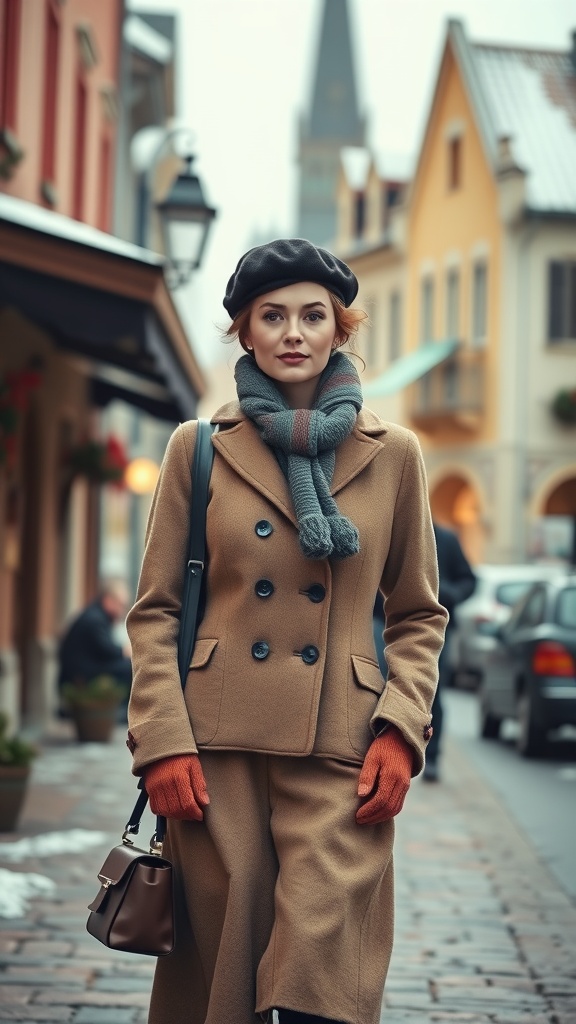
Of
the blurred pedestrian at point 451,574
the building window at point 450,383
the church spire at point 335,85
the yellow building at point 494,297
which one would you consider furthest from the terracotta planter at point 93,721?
the church spire at point 335,85

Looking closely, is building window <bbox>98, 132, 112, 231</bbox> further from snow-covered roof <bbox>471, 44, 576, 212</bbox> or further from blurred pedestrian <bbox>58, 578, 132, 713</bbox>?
snow-covered roof <bbox>471, 44, 576, 212</bbox>

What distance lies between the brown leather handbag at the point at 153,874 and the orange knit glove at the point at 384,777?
41cm

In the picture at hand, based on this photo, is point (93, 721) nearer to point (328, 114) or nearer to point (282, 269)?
point (282, 269)

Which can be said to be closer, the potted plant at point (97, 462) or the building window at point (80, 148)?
the potted plant at point (97, 462)

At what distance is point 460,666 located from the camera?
20750 mm

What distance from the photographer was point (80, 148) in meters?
16.5

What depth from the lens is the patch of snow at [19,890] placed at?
6.14m

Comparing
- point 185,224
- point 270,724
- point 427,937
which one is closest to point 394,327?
point 185,224

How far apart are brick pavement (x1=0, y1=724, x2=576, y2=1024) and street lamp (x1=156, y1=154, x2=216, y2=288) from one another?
3713mm

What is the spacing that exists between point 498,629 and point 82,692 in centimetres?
369

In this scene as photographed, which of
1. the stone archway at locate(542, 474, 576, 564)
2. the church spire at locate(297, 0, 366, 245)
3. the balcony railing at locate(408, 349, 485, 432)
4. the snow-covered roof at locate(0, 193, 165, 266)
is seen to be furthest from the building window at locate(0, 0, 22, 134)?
the church spire at locate(297, 0, 366, 245)

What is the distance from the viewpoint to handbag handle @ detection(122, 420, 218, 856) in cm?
330

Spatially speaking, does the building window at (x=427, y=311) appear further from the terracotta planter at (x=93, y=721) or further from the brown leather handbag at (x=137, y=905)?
the brown leather handbag at (x=137, y=905)

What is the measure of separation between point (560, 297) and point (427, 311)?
411 centimetres
